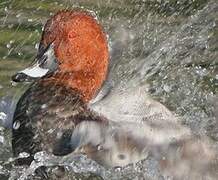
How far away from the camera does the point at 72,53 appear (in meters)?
5.33

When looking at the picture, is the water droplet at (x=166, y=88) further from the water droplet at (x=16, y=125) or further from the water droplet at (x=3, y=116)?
the water droplet at (x=16, y=125)

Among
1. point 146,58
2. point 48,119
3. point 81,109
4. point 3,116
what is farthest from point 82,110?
point 146,58

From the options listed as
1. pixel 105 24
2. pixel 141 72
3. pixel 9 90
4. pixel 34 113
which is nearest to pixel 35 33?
pixel 105 24

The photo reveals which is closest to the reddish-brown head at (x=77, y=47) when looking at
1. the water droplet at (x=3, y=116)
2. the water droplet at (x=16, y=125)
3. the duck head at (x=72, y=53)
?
the duck head at (x=72, y=53)

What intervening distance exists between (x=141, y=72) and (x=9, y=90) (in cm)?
90

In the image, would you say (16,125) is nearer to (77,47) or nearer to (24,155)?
(24,155)

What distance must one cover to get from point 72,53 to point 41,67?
0.20m

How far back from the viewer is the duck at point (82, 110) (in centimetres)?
489

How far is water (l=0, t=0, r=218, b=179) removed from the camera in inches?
199

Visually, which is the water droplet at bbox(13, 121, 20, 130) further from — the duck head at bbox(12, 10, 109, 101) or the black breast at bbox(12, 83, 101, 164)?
the duck head at bbox(12, 10, 109, 101)

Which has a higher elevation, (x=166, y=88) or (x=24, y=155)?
(x=24, y=155)

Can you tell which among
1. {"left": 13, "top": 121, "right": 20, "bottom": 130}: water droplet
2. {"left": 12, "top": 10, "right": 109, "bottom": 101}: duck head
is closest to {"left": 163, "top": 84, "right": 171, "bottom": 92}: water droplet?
→ {"left": 12, "top": 10, "right": 109, "bottom": 101}: duck head

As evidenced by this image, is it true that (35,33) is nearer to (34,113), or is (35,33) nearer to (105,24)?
(105,24)

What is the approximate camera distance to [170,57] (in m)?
6.52
